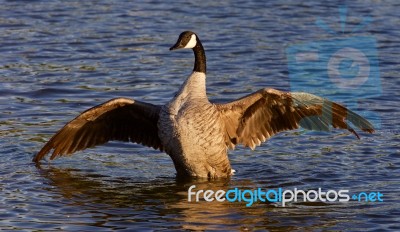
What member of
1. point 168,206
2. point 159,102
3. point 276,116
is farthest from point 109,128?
point 159,102

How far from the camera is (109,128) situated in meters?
11.5

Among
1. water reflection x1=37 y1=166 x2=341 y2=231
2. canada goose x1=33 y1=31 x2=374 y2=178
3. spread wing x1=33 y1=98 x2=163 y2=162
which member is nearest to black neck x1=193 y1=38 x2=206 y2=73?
canada goose x1=33 y1=31 x2=374 y2=178

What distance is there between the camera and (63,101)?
13.8 meters

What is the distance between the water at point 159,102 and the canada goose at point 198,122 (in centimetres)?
32

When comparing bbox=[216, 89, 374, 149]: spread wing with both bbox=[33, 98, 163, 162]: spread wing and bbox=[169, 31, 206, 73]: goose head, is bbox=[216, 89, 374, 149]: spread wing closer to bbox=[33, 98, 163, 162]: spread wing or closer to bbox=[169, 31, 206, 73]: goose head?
bbox=[169, 31, 206, 73]: goose head

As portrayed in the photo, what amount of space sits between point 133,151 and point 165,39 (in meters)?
5.28

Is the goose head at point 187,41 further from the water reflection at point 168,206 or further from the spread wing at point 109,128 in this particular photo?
the water reflection at point 168,206

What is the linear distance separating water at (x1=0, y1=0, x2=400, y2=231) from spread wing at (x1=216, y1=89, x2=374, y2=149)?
46 cm

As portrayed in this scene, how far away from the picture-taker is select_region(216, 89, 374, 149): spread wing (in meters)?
10.9

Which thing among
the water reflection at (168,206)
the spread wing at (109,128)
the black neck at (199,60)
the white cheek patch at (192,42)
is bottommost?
the water reflection at (168,206)

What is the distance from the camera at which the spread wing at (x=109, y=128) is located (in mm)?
11078

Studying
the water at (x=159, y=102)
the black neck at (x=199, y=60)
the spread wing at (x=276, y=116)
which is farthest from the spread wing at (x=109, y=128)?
the spread wing at (x=276, y=116)

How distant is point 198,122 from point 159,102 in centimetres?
313

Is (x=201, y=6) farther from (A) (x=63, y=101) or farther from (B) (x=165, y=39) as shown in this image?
(A) (x=63, y=101)
